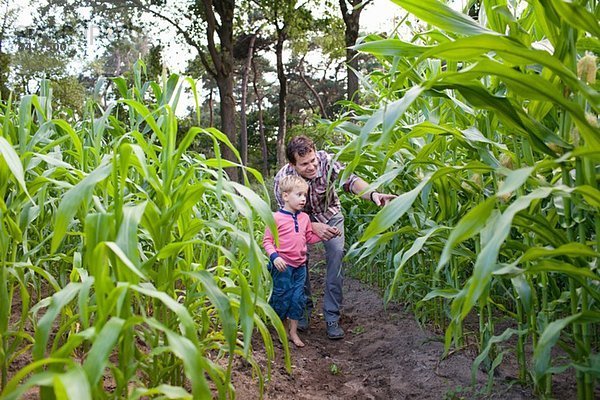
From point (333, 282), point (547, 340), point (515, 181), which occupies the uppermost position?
point (515, 181)

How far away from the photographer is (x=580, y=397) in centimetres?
131

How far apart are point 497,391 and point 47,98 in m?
2.11

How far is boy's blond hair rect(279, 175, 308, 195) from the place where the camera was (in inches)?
121

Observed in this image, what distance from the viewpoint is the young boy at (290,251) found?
3078 millimetres

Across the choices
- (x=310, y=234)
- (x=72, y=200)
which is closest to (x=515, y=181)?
(x=72, y=200)

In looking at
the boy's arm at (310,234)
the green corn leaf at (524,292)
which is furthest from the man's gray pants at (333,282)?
the green corn leaf at (524,292)

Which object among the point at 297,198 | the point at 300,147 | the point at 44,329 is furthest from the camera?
the point at 300,147

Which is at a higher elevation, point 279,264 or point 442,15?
point 442,15

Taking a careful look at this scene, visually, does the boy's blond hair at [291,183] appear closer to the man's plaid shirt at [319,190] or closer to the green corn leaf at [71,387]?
the man's plaid shirt at [319,190]

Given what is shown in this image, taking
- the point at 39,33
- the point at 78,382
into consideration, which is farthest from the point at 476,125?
the point at 39,33

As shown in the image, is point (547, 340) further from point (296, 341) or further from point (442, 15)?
point (296, 341)

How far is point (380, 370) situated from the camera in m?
2.54

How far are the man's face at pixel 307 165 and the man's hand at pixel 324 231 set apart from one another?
0.31m

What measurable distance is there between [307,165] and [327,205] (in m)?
0.31
